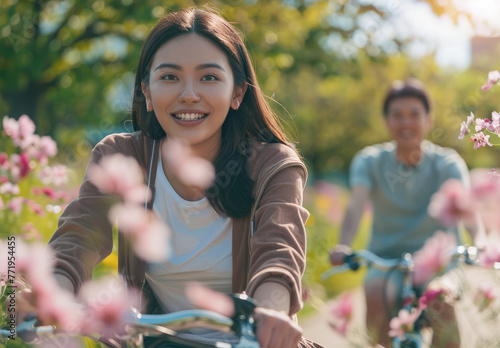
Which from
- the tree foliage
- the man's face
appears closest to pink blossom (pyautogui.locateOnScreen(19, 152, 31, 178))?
the man's face

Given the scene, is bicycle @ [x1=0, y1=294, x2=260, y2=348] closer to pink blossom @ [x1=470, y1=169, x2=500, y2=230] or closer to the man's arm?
pink blossom @ [x1=470, y1=169, x2=500, y2=230]

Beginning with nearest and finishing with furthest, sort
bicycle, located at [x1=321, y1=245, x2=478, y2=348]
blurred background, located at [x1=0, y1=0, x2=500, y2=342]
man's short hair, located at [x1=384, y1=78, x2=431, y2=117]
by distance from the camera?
bicycle, located at [x1=321, y1=245, x2=478, y2=348], man's short hair, located at [x1=384, y1=78, x2=431, y2=117], blurred background, located at [x1=0, y1=0, x2=500, y2=342]

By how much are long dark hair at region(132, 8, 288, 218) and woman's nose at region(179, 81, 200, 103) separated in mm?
196

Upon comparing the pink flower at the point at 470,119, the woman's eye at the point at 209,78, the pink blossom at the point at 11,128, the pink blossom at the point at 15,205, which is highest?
the pink blossom at the point at 11,128

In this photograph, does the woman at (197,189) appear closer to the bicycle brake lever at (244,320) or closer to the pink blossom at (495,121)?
the bicycle brake lever at (244,320)

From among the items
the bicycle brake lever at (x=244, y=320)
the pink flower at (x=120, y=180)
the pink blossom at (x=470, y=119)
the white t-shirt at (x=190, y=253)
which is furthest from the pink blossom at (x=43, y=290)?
the pink blossom at (x=470, y=119)

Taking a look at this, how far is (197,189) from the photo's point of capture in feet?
6.53

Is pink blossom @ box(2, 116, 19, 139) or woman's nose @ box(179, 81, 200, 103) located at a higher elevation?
pink blossom @ box(2, 116, 19, 139)

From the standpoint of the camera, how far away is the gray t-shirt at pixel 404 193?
3.38 metres

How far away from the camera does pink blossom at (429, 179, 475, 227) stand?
90cm

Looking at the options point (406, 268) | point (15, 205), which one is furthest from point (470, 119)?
point (15, 205)

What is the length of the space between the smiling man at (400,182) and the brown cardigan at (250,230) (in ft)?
4.61

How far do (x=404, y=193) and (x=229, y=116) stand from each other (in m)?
1.68

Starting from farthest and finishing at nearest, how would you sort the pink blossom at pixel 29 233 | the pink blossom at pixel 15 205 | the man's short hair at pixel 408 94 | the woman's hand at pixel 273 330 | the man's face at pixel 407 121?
1. the man's short hair at pixel 408 94
2. the man's face at pixel 407 121
3. the pink blossom at pixel 15 205
4. the pink blossom at pixel 29 233
5. the woman's hand at pixel 273 330
